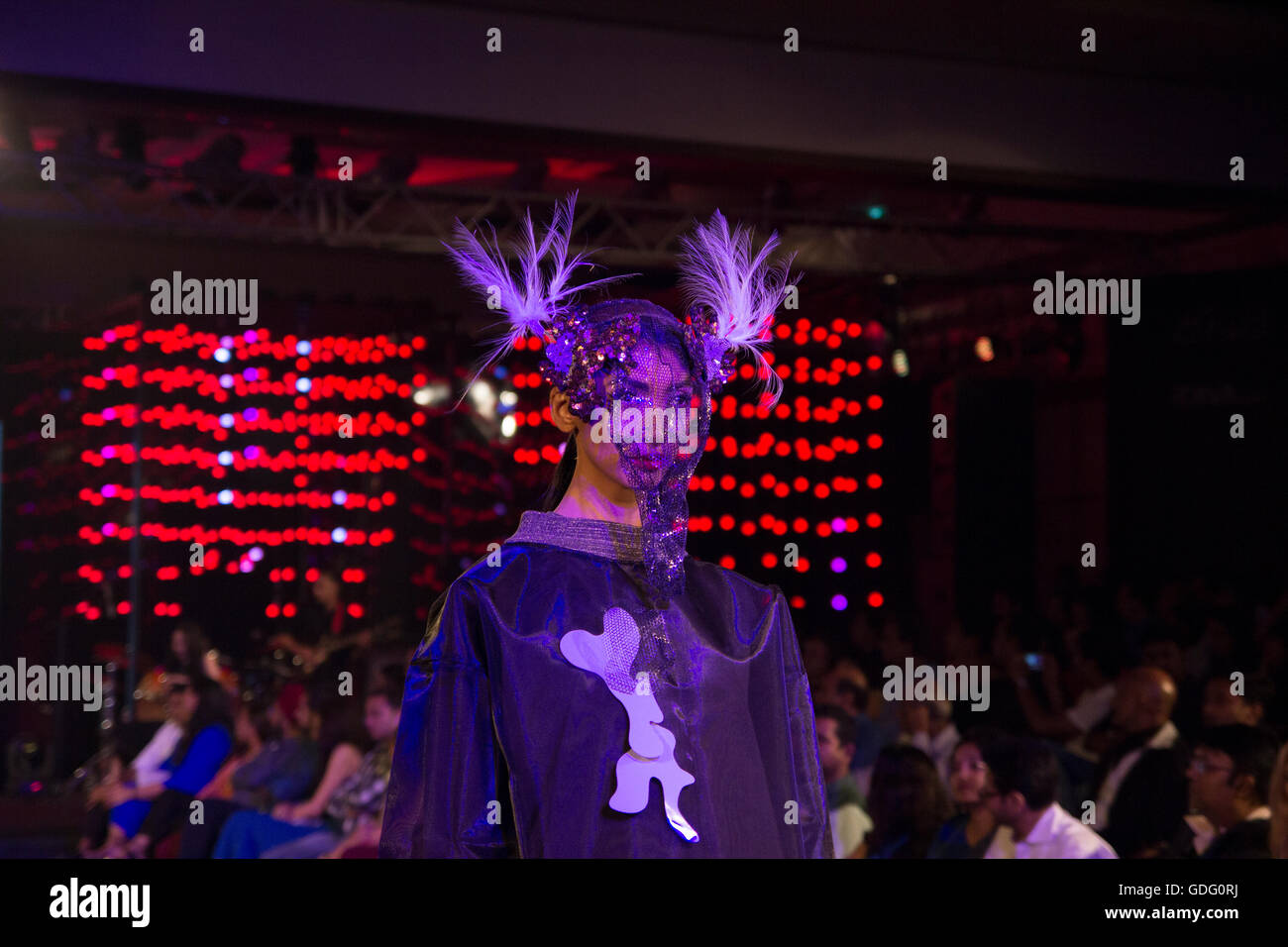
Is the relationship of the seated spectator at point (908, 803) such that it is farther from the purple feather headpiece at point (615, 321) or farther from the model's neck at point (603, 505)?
the model's neck at point (603, 505)

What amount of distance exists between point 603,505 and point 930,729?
3.79m

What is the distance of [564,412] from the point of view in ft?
5.55

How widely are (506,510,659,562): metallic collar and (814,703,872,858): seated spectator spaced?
2.55 m

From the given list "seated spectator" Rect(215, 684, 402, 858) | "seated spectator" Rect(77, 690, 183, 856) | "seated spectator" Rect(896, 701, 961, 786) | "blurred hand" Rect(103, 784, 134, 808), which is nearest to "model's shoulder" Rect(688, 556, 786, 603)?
"seated spectator" Rect(215, 684, 402, 858)

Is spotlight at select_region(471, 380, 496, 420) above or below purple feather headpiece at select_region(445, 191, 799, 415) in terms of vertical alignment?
above

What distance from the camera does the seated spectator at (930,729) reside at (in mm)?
5074

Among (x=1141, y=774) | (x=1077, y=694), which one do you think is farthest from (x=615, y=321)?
(x=1077, y=694)

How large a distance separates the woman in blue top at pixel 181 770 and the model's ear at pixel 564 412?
141 inches

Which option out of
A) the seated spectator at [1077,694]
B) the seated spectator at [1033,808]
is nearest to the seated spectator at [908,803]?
the seated spectator at [1033,808]

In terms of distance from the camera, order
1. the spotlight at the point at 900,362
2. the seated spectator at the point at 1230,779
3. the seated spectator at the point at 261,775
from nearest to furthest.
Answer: the seated spectator at the point at 1230,779
the seated spectator at the point at 261,775
the spotlight at the point at 900,362

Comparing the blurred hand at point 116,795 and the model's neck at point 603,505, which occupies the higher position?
the model's neck at point 603,505

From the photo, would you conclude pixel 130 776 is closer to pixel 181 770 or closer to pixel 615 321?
pixel 181 770

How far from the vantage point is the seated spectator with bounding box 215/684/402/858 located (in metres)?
4.12

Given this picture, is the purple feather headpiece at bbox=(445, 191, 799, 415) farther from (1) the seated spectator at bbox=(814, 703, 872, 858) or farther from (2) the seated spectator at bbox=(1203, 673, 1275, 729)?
(2) the seated spectator at bbox=(1203, 673, 1275, 729)
